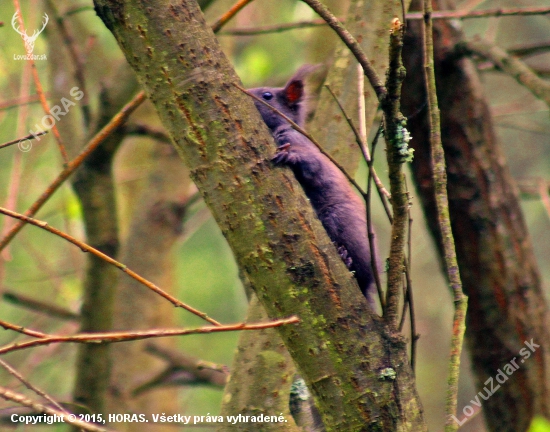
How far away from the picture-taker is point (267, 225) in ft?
5.59

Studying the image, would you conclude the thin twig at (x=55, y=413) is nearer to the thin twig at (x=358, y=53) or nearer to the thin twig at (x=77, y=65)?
the thin twig at (x=358, y=53)

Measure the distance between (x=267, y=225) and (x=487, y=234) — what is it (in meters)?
2.36

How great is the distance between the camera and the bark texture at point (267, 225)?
1677 mm

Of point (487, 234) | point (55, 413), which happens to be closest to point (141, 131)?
point (487, 234)

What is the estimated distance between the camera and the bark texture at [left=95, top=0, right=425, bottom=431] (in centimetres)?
168

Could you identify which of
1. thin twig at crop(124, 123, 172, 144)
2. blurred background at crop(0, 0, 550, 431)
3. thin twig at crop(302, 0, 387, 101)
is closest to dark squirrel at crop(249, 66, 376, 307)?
blurred background at crop(0, 0, 550, 431)

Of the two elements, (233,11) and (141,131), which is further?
(141,131)

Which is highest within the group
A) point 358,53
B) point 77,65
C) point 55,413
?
point 77,65

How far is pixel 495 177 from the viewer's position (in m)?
3.67

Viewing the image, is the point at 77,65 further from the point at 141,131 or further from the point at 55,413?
the point at 55,413

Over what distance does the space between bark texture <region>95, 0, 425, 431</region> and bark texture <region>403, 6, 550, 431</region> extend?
2120mm

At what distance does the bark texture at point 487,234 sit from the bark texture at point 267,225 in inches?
83.5

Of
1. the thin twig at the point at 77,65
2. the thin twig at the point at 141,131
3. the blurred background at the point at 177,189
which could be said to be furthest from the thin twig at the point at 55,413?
the thin twig at the point at 77,65

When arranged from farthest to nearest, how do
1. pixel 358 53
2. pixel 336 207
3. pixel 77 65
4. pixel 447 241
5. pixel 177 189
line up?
pixel 177 189 < pixel 77 65 < pixel 336 207 < pixel 447 241 < pixel 358 53
